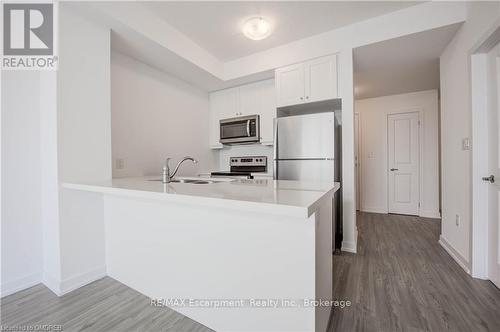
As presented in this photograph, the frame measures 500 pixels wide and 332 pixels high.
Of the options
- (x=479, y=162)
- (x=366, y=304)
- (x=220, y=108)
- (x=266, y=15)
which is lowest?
(x=366, y=304)

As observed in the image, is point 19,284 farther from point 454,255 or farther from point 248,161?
point 454,255

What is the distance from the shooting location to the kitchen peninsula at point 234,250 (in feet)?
3.22

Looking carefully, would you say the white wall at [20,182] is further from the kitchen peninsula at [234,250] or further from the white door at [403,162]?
the white door at [403,162]

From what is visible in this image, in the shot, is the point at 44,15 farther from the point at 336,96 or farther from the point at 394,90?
the point at 394,90

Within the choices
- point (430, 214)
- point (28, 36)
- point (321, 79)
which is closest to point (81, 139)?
point (28, 36)

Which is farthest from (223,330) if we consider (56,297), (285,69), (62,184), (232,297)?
(285,69)

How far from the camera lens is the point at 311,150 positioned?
102 inches

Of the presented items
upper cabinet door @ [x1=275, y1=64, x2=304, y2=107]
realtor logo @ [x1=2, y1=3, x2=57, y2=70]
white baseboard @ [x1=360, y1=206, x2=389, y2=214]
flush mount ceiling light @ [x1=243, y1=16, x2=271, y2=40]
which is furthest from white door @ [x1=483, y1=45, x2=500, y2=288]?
realtor logo @ [x1=2, y1=3, x2=57, y2=70]

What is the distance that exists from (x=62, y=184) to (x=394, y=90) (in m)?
4.96

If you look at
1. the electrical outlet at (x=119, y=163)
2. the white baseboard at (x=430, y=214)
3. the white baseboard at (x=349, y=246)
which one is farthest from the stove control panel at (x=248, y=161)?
the white baseboard at (x=430, y=214)

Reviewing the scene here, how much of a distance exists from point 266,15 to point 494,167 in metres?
2.48

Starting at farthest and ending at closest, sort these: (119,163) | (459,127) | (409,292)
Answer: (119,163) → (459,127) → (409,292)

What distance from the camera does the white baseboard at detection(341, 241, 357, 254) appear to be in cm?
249

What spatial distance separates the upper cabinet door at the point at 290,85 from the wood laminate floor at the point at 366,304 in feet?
6.64
